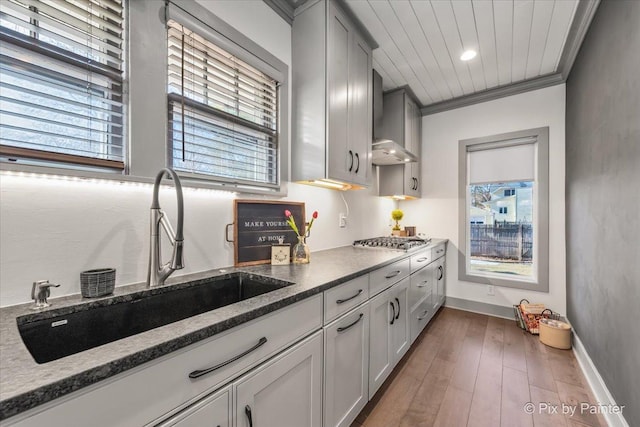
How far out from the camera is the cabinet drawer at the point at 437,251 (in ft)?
9.58

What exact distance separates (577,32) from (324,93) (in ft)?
7.11

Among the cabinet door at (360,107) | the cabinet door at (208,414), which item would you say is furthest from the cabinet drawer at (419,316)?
the cabinet door at (208,414)

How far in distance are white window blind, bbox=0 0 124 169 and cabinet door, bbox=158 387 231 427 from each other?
949 mm

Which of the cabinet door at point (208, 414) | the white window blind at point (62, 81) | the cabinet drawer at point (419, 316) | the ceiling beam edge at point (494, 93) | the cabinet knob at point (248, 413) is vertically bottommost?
the cabinet drawer at point (419, 316)

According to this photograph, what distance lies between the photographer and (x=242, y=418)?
0.86 meters

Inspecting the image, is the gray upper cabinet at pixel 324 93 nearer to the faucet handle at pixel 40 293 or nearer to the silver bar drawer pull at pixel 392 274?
the silver bar drawer pull at pixel 392 274

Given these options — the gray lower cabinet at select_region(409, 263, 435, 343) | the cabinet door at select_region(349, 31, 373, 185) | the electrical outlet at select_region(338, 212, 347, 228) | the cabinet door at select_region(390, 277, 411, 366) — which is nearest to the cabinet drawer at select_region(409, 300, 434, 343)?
the gray lower cabinet at select_region(409, 263, 435, 343)

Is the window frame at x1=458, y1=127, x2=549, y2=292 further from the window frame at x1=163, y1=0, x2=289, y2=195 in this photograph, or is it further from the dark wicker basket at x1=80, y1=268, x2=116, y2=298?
the dark wicker basket at x1=80, y1=268, x2=116, y2=298

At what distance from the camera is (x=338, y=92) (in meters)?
1.94

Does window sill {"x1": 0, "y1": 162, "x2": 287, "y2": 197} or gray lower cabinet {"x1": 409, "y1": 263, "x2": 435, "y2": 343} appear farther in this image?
gray lower cabinet {"x1": 409, "y1": 263, "x2": 435, "y2": 343}

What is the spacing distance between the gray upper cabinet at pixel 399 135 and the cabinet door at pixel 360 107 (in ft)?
3.12

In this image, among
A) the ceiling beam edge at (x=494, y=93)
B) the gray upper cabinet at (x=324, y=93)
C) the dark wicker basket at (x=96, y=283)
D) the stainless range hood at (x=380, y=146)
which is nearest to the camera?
the dark wicker basket at (x=96, y=283)

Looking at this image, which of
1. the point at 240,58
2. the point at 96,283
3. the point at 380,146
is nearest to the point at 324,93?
the point at 240,58

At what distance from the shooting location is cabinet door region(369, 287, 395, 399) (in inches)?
65.0
